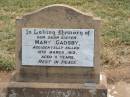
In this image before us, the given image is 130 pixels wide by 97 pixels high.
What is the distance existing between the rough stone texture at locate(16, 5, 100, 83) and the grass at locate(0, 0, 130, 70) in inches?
65.8

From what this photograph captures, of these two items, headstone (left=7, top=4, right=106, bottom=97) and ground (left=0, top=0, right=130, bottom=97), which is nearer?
headstone (left=7, top=4, right=106, bottom=97)

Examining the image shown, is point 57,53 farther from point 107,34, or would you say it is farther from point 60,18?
point 107,34

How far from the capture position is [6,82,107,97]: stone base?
5.58 m

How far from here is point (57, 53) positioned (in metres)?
5.64

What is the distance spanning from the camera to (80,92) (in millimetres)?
5586

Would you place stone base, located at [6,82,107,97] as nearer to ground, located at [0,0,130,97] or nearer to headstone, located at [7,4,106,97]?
headstone, located at [7,4,106,97]

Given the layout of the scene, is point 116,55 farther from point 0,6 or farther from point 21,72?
point 0,6

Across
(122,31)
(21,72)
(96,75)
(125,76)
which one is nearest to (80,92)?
(96,75)

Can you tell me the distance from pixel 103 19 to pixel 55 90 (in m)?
4.70

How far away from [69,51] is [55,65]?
0.77 feet

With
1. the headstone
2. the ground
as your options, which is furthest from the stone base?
the ground

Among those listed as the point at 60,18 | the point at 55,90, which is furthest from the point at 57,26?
the point at 55,90

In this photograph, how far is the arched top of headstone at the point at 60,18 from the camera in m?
5.50

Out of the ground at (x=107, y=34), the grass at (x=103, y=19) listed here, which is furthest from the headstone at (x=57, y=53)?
the grass at (x=103, y=19)
